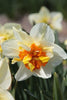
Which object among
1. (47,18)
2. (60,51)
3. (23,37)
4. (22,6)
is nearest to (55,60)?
(60,51)

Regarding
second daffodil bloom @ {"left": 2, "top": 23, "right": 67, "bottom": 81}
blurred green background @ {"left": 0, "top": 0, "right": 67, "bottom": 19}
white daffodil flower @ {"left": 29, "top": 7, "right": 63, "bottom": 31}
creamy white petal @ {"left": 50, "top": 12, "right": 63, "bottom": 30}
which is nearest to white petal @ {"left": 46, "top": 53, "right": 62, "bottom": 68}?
second daffodil bloom @ {"left": 2, "top": 23, "right": 67, "bottom": 81}

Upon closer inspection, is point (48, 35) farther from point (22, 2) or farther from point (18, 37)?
point (22, 2)

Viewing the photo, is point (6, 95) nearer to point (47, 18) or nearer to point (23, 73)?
point (23, 73)

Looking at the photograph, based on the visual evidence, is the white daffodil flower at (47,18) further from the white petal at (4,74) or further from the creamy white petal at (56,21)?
the white petal at (4,74)

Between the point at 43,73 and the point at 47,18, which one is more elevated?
the point at 43,73

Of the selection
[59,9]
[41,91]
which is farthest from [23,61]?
[59,9]

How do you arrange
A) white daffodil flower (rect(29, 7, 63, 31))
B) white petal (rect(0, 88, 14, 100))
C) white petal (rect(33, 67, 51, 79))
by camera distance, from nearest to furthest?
1. white petal (rect(0, 88, 14, 100))
2. white petal (rect(33, 67, 51, 79))
3. white daffodil flower (rect(29, 7, 63, 31))

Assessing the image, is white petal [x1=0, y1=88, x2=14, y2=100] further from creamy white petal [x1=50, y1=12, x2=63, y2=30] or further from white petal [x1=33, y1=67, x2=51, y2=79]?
creamy white petal [x1=50, y1=12, x2=63, y2=30]

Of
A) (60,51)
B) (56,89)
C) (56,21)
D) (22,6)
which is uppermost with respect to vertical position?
(60,51)
